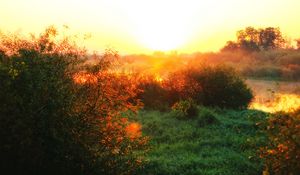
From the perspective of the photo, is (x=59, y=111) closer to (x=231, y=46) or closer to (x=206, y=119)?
(x=206, y=119)

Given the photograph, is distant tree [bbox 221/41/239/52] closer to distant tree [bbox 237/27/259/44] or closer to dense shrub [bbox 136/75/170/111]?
distant tree [bbox 237/27/259/44]

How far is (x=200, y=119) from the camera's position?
22.4 m

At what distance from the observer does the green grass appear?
14.7 meters

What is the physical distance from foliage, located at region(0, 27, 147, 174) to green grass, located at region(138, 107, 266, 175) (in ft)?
6.21

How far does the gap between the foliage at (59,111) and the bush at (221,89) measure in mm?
16005

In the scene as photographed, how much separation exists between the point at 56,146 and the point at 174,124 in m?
11.3

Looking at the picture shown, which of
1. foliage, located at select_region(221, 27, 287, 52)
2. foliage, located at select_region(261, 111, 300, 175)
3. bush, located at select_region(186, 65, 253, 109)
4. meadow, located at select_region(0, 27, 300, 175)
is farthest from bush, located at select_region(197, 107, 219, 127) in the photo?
foliage, located at select_region(221, 27, 287, 52)

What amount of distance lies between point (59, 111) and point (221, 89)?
1813 cm

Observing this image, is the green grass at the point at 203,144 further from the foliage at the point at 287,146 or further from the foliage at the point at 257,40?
the foliage at the point at 257,40

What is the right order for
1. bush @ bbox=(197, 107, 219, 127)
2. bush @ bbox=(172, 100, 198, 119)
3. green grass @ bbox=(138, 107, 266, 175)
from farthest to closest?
1. bush @ bbox=(172, 100, 198, 119)
2. bush @ bbox=(197, 107, 219, 127)
3. green grass @ bbox=(138, 107, 266, 175)

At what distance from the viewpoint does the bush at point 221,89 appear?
94.2 feet

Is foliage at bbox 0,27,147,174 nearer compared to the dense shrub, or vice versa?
foliage at bbox 0,27,147,174

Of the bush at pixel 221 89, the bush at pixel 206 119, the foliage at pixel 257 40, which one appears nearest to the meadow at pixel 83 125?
the bush at pixel 206 119

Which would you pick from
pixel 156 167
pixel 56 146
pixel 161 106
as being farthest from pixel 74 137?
pixel 161 106
